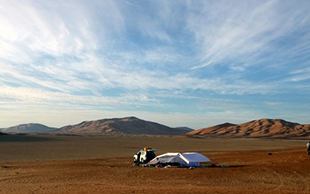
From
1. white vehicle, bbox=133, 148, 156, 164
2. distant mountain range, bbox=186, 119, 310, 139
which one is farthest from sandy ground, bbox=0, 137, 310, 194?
distant mountain range, bbox=186, 119, 310, 139

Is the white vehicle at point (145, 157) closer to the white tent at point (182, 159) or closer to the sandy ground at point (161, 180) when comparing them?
the white tent at point (182, 159)

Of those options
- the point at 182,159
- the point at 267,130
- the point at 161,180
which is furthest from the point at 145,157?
the point at 267,130

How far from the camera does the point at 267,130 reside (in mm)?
97188

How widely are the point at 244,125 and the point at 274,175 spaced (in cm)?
10005

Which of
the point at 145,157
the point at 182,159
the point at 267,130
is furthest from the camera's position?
Result: the point at 267,130

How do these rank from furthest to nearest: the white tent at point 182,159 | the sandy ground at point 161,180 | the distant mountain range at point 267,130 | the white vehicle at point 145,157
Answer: the distant mountain range at point 267,130, the white vehicle at point 145,157, the white tent at point 182,159, the sandy ground at point 161,180

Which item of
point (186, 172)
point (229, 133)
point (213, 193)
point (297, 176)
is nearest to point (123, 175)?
point (186, 172)

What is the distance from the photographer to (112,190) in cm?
1257

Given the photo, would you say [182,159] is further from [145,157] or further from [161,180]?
[161,180]

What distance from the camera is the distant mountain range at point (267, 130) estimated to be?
87.1m

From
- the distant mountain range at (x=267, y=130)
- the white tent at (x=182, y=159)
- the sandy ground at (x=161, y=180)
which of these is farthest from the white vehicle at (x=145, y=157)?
the distant mountain range at (x=267, y=130)

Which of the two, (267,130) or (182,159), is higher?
(267,130)

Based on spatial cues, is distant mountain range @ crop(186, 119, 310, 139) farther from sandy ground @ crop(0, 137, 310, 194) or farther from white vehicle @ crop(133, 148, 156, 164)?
sandy ground @ crop(0, 137, 310, 194)

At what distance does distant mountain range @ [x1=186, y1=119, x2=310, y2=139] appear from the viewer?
8706 cm
